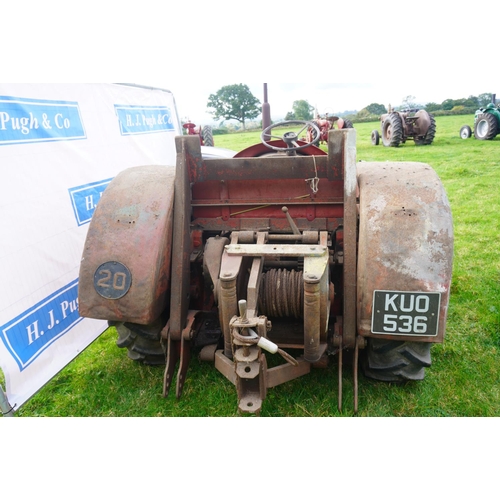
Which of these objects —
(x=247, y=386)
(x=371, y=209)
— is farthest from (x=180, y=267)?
(x=371, y=209)

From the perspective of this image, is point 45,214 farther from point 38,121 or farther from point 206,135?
point 206,135

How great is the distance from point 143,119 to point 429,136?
12.9 m

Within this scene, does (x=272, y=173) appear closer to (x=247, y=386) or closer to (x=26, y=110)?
(x=247, y=386)

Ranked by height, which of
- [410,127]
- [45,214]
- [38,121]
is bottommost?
[410,127]

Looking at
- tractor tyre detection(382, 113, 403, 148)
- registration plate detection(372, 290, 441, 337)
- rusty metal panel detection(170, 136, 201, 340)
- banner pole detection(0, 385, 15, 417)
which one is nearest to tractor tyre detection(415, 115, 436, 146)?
tractor tyre detection(382, 113, 403, 148)

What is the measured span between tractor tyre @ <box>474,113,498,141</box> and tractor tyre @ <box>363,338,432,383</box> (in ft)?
49.6

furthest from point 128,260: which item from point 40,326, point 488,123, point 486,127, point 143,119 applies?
point 486,127

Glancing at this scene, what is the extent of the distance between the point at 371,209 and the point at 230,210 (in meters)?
1.01

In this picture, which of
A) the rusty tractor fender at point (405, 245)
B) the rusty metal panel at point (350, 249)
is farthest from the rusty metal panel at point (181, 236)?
the rusty tractor fender at point (405, 245)

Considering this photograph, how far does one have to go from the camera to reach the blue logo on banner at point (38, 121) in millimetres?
3086

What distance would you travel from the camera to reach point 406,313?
2354 millimetres

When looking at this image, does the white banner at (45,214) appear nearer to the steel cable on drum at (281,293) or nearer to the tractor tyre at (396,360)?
the steel cable on drum at (281,293)

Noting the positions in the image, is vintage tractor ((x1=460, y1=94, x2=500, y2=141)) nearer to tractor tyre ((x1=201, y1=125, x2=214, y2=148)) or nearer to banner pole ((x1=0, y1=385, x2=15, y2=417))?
tractor tyre ((x1=201, y1=125, x2=214, y2=148))

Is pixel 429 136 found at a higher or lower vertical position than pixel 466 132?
higher
